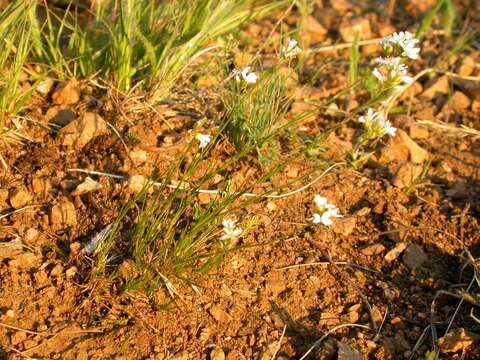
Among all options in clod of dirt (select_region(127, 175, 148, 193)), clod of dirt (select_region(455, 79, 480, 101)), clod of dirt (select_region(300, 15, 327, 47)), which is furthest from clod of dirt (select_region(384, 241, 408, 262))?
clod of dirt (select_region(300, 15, 327, 47))

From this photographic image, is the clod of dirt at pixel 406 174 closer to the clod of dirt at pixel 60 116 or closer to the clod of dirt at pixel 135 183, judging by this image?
the clod of dirt at pixel 135 183

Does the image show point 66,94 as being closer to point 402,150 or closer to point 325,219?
point 325,219

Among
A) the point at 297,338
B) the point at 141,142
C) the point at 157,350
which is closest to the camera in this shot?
the point at 157,350

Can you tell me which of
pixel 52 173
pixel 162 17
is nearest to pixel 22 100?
pixel 52 173

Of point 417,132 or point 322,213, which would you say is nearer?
point 322,213

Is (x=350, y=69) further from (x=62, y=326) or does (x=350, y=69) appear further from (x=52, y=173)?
(x=62, y=326)

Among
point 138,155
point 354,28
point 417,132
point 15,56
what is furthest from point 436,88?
point 15,56

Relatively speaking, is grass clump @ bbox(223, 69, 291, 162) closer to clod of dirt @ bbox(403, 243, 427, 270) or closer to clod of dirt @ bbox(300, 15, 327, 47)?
clod of dirt @ bbox(403, 243, 427, 270)
